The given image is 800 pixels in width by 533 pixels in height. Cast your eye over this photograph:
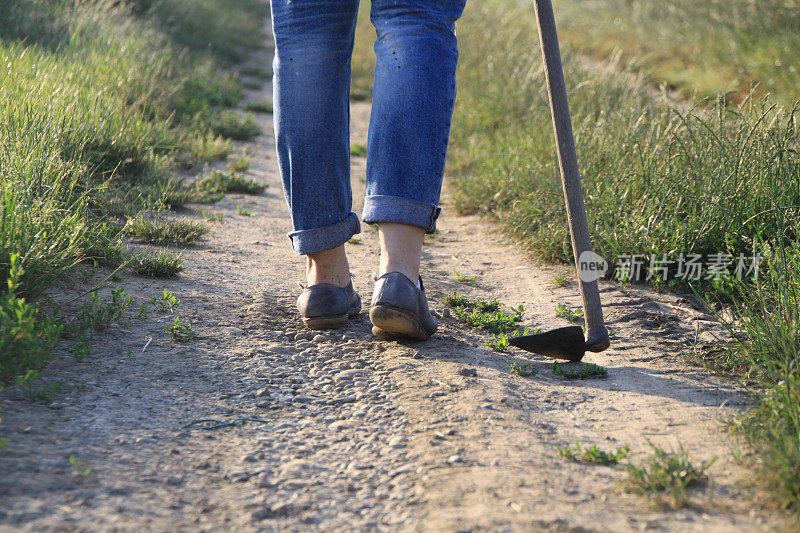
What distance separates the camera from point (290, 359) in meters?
2.13

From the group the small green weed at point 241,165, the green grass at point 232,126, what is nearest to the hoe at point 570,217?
the small green weed at point 241,165

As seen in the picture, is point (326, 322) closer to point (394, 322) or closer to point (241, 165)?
point (394, 322)

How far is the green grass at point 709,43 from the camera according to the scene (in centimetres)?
646

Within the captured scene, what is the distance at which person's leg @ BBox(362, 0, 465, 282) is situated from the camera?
2043 millimetres

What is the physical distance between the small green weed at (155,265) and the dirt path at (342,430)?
0.07 metres

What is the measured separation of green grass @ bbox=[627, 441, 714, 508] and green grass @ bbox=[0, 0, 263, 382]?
1.42m

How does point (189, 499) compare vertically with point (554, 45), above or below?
below

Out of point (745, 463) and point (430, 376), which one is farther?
point (430, 376)

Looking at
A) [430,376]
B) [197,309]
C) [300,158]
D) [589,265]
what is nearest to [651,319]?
[589,265]

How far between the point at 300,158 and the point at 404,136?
1.11ft

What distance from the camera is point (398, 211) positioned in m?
2.04

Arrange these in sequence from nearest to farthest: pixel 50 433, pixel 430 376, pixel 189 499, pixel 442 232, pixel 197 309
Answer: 1. pixel 189 499
2. pixel 50 433
3. pixel 430 376
4. pixel 197 309
5. pixel 442 232

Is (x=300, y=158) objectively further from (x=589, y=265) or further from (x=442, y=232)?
(x=442, y=232)

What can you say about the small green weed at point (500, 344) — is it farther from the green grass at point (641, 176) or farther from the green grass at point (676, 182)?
the green grass at point (641, 176)
